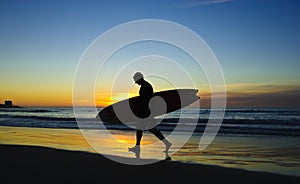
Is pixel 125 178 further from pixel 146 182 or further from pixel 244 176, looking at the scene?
pixel 244 176

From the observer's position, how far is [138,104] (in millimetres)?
10203

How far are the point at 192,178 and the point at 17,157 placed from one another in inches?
150

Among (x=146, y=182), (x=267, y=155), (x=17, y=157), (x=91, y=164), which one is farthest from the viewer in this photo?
(x=267, y=155)

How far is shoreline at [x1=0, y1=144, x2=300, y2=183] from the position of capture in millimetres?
5246

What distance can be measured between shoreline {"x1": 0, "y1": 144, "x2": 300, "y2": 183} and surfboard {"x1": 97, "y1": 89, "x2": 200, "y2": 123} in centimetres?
337

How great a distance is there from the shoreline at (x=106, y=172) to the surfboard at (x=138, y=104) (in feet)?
11.0

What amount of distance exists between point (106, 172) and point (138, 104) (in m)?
4.58

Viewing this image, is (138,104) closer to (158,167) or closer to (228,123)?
(158,167)

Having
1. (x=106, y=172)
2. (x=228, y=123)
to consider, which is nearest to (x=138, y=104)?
(x=106, y=172)

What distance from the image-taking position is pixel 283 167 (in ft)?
21.5

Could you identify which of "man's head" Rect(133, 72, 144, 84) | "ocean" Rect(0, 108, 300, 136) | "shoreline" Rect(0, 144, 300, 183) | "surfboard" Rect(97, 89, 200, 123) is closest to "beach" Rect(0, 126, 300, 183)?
"shoreline" Rect(0, 144, 300, 183)

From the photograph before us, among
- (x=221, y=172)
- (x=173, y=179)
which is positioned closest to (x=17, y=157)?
(x=173, y=179)

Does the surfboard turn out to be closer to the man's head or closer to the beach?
the man's head

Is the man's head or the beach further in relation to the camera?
the man's head
